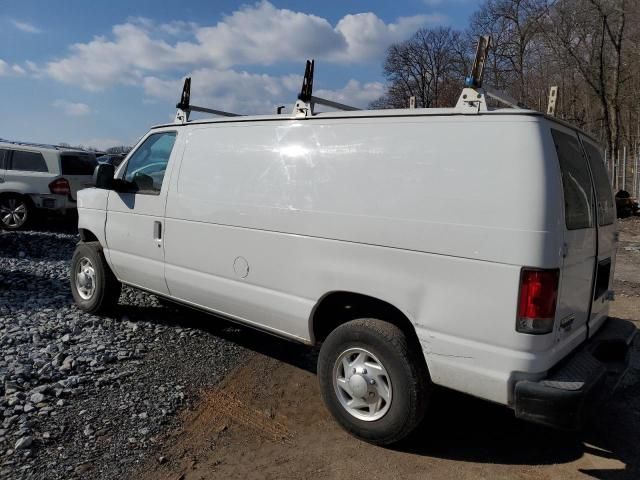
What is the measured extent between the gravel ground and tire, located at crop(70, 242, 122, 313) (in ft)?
0.51

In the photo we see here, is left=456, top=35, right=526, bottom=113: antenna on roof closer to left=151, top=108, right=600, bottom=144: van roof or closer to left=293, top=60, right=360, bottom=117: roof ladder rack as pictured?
left=151, top=108, right=600, bottom=144: van roof

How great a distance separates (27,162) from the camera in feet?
38.7

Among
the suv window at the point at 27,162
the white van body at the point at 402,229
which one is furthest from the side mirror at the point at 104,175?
the suv window at the point at 27,162

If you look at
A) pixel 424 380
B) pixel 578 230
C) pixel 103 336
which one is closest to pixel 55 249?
pixel 103 336

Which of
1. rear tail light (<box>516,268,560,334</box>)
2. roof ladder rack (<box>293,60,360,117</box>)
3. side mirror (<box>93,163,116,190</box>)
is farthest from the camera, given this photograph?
side mirror (<box>93,163,116,190</box>)

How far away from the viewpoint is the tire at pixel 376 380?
319cm

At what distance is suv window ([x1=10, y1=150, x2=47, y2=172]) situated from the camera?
462 inches

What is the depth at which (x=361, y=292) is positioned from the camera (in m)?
3.36

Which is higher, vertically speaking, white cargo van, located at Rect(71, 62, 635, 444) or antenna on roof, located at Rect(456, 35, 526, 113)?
antenna on roof, located at Rect(456, 35, 526, 113)

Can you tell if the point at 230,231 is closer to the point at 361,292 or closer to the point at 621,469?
the point at 361,292

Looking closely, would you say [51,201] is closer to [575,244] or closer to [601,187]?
[601,187]

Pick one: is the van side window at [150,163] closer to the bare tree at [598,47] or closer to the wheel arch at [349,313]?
the wheel arch at [349,313]

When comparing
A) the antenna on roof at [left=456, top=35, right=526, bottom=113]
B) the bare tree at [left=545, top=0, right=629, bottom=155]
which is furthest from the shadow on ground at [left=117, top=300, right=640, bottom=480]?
the bare tree at [left=545, top=0, right=629, bottom=155]

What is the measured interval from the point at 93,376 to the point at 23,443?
1046mm
